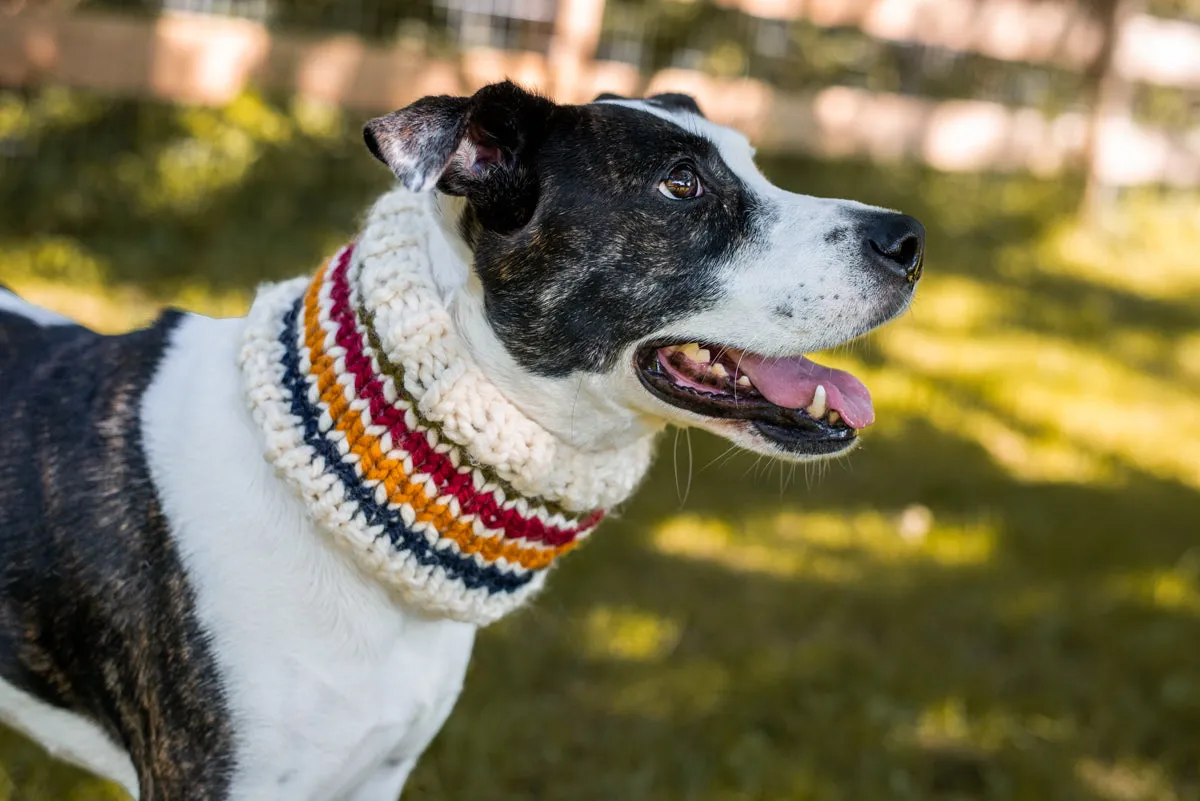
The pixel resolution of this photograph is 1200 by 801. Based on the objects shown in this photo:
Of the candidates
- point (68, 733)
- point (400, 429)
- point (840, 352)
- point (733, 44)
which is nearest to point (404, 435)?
point (400, 429)

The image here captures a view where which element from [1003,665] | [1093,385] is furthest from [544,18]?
[1003,665]

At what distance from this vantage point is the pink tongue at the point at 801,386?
8.01ft

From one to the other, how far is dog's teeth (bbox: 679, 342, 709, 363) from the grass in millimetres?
1201

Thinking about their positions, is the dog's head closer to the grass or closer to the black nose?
the black nose

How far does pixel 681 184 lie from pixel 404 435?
0.69 meters

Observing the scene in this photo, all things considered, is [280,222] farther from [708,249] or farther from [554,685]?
[708,249]

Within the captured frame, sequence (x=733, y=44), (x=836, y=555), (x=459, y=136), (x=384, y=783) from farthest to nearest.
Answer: (x=733, y=44) < (x=836, y=555) < (x=384, y=783) < (x=459, y=136)

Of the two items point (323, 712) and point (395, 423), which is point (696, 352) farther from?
point (323, 712)

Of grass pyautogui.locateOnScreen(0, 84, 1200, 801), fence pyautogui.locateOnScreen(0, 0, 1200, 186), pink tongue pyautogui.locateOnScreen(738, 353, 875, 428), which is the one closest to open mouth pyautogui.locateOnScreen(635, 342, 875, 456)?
pink tongue pyautogui.locateOnScreen(738, 353, 875, 428)

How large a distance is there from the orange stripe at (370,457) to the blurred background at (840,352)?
778mm

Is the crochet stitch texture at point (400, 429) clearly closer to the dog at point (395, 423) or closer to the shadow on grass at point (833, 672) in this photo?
the dog at point (395, 423)

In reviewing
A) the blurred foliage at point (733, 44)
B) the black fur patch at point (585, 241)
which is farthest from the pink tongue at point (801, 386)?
the blurred foliage at point (733, 44)

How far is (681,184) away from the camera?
243 cm

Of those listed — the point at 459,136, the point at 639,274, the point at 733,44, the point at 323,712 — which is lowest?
the point at 733,44
